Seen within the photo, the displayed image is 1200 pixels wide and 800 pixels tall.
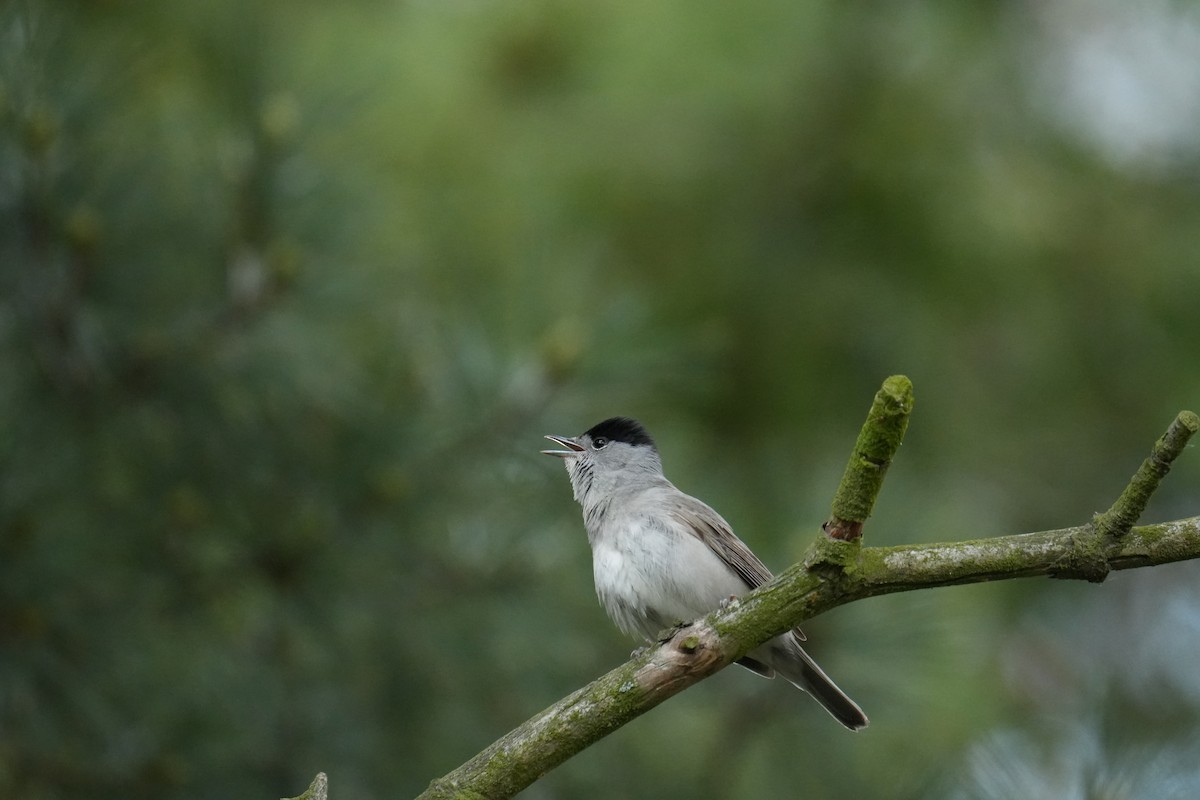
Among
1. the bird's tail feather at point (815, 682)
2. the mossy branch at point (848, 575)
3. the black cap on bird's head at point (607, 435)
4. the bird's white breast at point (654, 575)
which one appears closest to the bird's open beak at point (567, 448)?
the black cap on bird's head at point (607, 435)

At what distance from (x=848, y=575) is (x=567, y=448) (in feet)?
7.52

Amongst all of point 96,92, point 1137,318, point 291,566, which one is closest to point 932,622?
point 1137,318

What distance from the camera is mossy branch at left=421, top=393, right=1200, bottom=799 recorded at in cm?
190

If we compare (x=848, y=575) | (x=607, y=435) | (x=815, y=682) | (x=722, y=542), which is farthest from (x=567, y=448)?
(x=848, y=575)

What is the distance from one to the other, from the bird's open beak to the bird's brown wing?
450 millimetres

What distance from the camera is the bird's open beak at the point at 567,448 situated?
4031 millimetres

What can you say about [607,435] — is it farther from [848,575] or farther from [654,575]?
[848,575]

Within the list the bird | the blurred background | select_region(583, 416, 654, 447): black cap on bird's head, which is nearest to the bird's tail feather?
the bird

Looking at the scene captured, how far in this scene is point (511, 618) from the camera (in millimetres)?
4262

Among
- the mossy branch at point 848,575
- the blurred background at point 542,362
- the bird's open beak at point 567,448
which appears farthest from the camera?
the bird's open beak at point 567,448

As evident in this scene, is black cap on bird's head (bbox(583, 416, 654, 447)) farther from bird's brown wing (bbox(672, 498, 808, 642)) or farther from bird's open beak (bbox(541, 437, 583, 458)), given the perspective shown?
bird's brown wing (bbox(672, 498, 808, 642))

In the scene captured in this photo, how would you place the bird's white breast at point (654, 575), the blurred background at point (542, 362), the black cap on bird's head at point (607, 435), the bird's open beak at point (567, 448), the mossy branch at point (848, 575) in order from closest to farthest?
the mossy branch at point (848, 575)
the bird's white breast at point (654, 575)
the blurred background at point (542, 362)
the bird's open beak at point (567, 448)
the black cap on bird's head at point (607, 435)

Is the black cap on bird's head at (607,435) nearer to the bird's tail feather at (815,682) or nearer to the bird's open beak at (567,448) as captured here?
the bird's open beak at (567,448)

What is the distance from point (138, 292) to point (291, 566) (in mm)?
999
